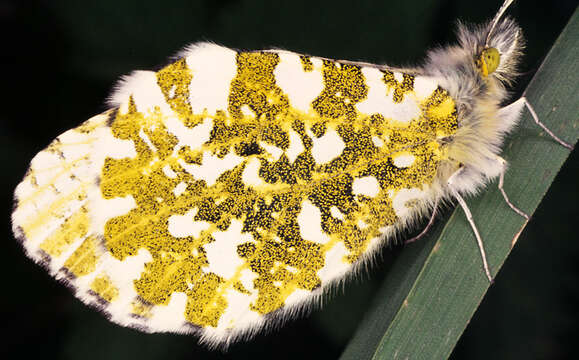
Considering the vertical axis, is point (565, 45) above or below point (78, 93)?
above

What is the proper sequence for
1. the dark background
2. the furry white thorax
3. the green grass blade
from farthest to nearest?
the dark background
the furry white thorax
the green grass blade

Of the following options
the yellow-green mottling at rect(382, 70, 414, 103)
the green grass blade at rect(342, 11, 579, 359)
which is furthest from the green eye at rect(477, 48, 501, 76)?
the yellow-green mottling at rect(382, 70, 414, 103)

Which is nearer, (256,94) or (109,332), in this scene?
(256,94)

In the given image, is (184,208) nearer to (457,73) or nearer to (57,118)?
(457,73)

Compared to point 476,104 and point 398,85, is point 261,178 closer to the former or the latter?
point 398,85

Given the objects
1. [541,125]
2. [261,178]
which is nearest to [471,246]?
[541,125]

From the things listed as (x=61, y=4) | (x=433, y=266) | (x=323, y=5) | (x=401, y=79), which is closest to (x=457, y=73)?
(x=401, y=79)

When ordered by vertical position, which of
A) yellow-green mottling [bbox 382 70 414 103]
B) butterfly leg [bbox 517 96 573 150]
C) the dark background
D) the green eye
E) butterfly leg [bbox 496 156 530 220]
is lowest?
the dark background

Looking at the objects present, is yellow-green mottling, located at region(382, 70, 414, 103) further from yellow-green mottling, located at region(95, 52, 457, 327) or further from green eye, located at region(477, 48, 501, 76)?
green eye, located at region(477, 48, 501, 76)
